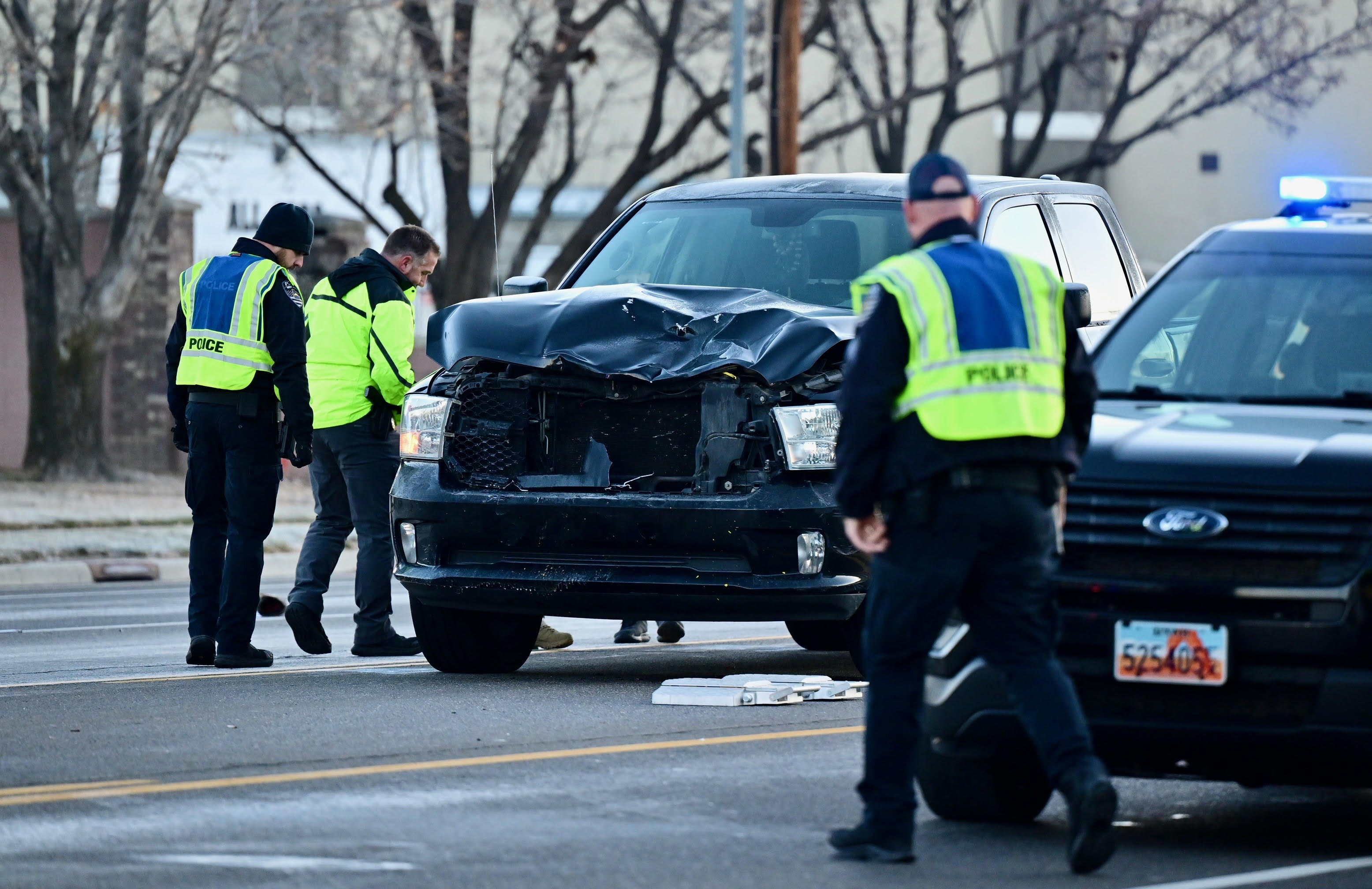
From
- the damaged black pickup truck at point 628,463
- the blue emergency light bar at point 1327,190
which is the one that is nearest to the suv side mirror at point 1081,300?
the blue emergency light bar at point 1327,190

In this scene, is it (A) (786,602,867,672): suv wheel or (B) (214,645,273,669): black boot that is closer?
(A) (786,602,867,672): suv wheel

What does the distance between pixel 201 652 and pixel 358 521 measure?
928 millimetres

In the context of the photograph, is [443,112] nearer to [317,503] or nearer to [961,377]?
[317,503]

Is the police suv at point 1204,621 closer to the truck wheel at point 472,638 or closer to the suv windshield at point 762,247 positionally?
the suv windshield at point 762,247

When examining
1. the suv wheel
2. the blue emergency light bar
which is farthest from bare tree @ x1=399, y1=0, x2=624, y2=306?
the blue emergency light bar

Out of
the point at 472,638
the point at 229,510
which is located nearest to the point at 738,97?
the point at 229,510

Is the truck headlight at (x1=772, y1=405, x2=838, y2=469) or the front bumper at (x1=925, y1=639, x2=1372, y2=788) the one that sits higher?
the truck headlight at (x1=772, y1=405, x2=838, y2=469)

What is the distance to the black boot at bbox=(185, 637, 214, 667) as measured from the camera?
34.5ft

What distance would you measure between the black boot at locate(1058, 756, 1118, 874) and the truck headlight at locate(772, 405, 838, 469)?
10.6ft

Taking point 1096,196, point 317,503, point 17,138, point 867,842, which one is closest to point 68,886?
point 867,842

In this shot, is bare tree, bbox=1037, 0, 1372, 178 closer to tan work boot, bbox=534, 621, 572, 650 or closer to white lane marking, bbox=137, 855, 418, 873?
tan work boot, bbox=534, 621, 572, 650

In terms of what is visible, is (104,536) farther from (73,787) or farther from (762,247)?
(73,787)

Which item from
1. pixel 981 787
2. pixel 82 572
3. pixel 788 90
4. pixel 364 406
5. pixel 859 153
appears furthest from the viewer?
pixel 859 153

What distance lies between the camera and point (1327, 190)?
757cm
